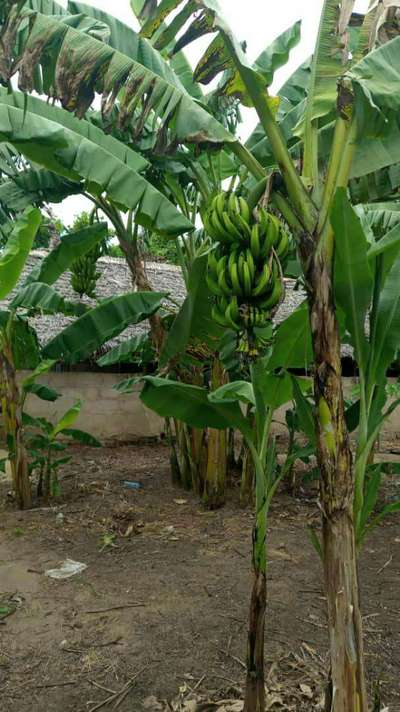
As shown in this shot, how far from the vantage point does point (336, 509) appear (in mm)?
1902

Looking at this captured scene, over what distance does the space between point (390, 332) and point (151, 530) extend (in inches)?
151

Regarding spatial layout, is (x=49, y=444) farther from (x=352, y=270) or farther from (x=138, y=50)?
(x=352, y=270)

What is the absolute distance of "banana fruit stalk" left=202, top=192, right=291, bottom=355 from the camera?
1986 mm

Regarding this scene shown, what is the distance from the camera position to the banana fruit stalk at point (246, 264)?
1986 mm

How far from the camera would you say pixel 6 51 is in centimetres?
215

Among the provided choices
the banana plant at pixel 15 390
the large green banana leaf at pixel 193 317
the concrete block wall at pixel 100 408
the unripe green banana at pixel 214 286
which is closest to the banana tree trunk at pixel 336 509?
the unripe green banana at pixel 214 286

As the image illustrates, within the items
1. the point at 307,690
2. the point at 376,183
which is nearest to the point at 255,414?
the point at 307,690

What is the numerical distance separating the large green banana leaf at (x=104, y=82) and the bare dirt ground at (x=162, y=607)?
2.71 metres

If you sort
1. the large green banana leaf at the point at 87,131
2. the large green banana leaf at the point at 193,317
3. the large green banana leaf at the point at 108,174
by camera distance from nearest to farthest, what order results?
the large green banana leaf at the point at 193,317
the large green banana leaf at the point at 108,174
the large green banana leaf at the point at 87,131

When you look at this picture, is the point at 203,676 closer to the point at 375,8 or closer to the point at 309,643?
the point at 309,643

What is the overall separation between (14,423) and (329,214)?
4.36 meters

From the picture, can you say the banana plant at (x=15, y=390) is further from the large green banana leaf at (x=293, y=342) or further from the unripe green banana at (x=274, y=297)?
the unripe green banana at (x=274, y=297)

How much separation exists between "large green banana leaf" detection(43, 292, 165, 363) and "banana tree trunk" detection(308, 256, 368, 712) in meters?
2.70

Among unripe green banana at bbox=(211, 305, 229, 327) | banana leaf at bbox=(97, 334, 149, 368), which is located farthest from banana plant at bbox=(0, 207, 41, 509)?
unripe green banana at bbox=(211, 305, 229, 327)
